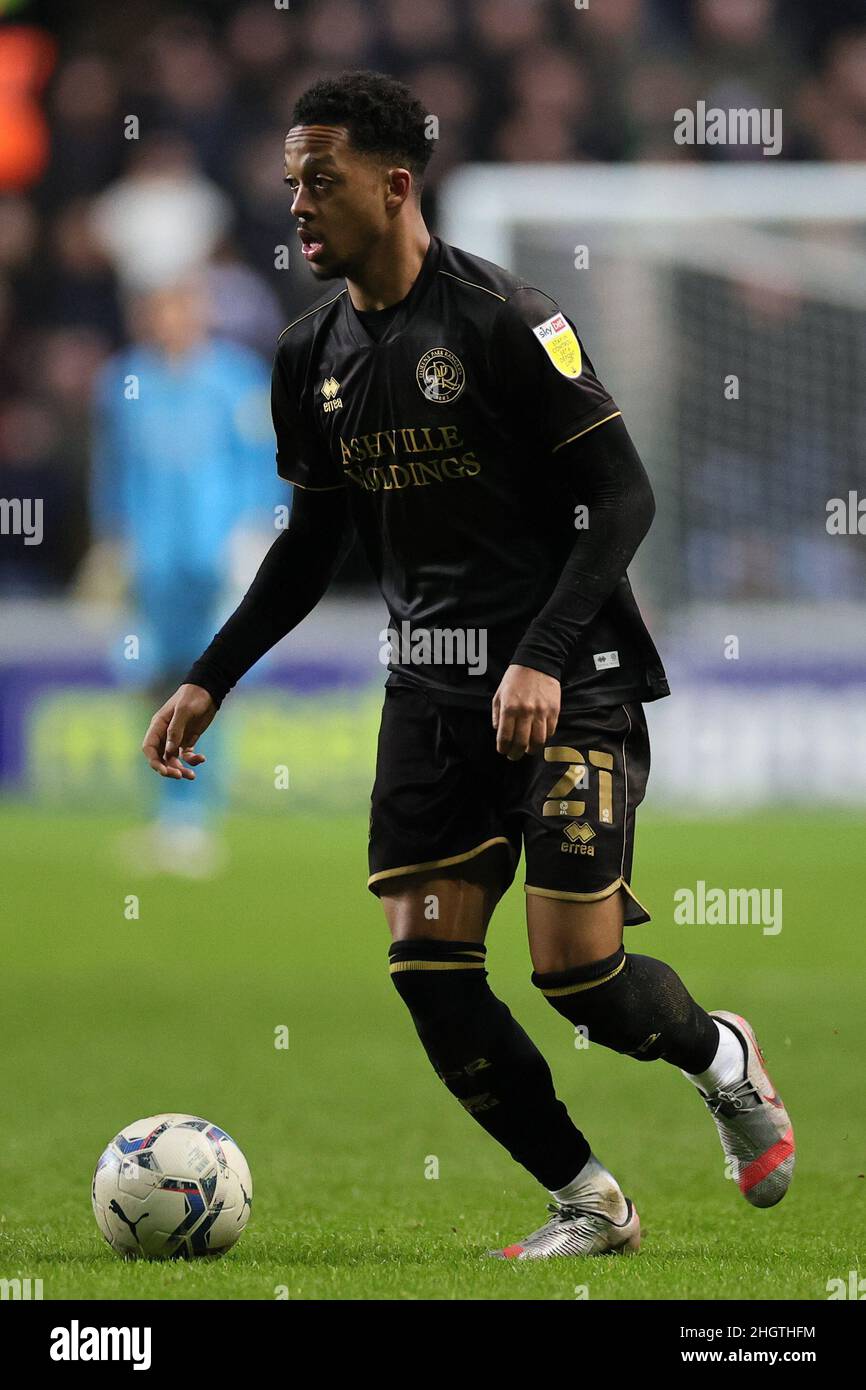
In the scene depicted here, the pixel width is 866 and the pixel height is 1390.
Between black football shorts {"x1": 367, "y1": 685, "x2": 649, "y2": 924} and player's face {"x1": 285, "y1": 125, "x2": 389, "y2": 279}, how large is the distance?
873 mm

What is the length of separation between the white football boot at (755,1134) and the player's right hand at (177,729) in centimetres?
125

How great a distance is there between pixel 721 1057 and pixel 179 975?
4.69m

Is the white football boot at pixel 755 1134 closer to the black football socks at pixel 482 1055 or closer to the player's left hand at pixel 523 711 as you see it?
the black football socks at pixel 482 1055

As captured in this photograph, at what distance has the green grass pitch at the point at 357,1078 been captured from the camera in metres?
3.98

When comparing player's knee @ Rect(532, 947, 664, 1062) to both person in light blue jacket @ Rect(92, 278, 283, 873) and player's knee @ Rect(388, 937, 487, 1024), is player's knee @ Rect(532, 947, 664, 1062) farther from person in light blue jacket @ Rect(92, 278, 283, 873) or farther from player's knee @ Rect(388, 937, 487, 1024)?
person in light blue jacket @ Rect(92, 278, 283, 873)

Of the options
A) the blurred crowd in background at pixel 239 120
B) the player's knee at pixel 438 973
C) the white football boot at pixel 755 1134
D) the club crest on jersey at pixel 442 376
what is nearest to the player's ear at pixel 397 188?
the club crest on jersey at pixel 442 376

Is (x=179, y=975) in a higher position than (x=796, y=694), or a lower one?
lower

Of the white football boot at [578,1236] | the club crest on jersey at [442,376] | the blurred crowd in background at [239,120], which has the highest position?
the blurred crowd in background at [239,120]

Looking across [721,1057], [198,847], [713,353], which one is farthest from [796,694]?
[721,1057]

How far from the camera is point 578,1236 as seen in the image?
13.3 feet

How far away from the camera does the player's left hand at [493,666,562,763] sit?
3756 mm

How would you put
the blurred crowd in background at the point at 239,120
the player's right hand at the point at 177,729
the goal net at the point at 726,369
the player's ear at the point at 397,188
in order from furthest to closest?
the blurred crowd in background at the point at 239,120, the goal net at the point at 726,369, the player's right hand at the point at 177,729, the player's ear at the point at 397,188

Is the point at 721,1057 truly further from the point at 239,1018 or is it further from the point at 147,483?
the point at 147,483

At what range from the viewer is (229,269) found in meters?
15.7
